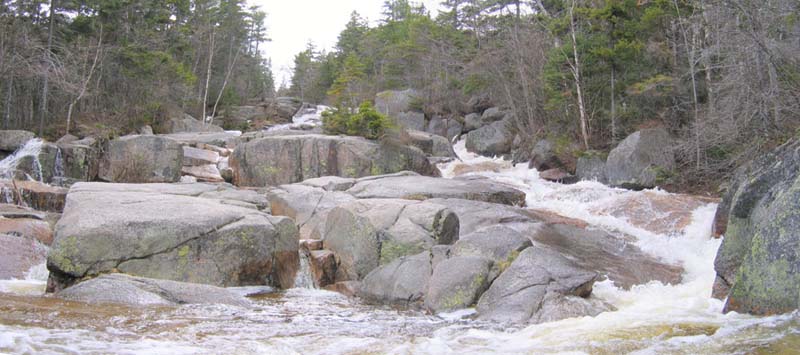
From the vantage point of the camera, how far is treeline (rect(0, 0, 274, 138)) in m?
21.3

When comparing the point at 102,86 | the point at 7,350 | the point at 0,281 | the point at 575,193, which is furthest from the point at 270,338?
the point at 102,86

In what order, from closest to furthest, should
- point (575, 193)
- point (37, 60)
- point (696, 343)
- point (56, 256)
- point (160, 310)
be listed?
point (696, 343), point (160, 310), point (56, 256), point (575, 193), point (37, 60)

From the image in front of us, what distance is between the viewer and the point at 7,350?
4.54 meters

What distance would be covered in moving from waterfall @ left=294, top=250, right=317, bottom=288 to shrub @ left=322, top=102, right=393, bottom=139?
9.13 m

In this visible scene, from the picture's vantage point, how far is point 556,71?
74.2 ft

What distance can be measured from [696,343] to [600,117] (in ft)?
59.4

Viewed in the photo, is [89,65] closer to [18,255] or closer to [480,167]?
[480,167]

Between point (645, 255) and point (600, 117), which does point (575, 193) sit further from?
point (600, 117)

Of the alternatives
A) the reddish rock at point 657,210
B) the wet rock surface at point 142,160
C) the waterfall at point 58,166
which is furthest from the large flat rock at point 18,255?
the reddish rock at point 657,210

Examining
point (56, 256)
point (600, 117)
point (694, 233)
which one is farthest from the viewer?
point (600, 117)

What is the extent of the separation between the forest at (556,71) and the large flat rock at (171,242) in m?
10.7

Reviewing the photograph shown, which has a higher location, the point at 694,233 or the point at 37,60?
the point at 37,60

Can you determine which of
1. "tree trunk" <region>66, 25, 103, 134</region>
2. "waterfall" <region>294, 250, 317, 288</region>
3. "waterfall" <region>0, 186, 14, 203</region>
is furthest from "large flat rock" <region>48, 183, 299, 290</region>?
"tree trunk" <region>66, 25, 103, 134</region>

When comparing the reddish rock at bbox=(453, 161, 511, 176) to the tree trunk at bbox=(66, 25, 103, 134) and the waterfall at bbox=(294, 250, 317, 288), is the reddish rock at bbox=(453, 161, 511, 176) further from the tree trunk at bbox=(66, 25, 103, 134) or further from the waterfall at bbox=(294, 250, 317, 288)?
the tree trunk at bbox=(66, 25, 103, 134)
